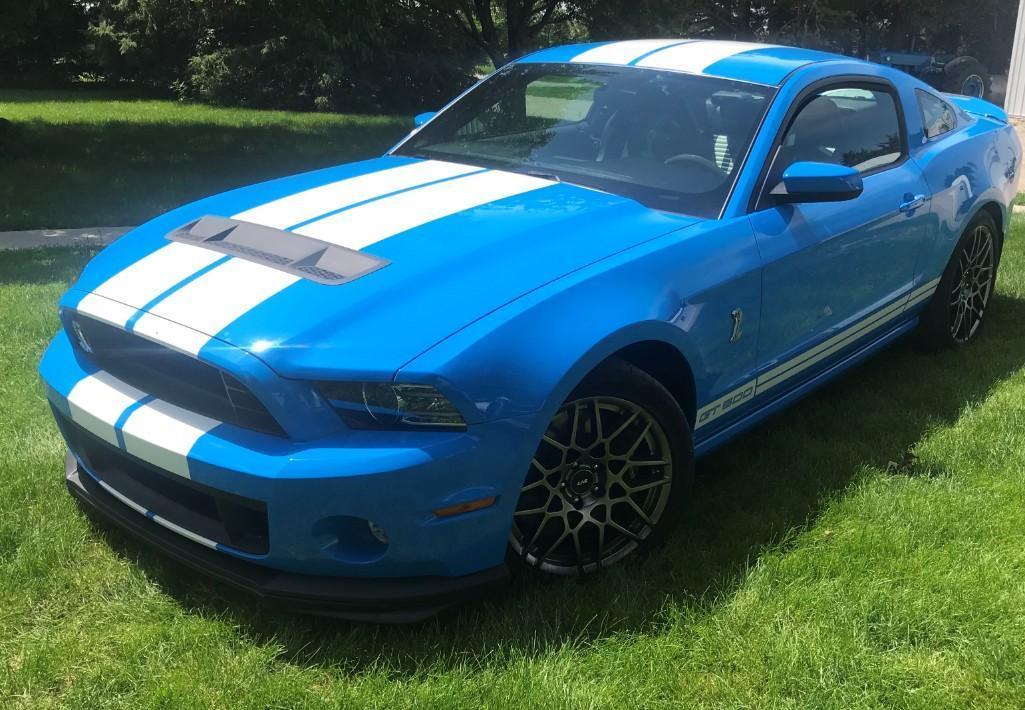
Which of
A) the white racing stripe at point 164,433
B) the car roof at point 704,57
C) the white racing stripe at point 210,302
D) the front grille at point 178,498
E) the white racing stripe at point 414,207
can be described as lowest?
the front grille at point 178,498

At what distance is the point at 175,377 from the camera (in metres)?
2.53

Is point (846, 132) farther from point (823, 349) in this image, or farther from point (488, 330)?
point (488, 330)

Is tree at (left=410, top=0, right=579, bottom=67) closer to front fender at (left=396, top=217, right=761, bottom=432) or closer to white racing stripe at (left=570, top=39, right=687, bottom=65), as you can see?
white racing stripe at (left=570, top=39, right=687, bottom=65)

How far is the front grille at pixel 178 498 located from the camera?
7.83ft

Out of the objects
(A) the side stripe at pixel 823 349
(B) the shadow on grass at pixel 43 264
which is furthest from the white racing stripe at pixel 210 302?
(B) the shadow on grass at pixel 43 264

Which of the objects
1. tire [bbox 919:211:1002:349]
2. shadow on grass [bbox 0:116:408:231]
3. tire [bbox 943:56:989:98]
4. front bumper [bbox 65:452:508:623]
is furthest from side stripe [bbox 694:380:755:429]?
tire [bbox 943:56:989:98]

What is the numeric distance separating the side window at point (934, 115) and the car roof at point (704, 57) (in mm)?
683

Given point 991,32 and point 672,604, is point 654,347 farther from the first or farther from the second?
point 991,32

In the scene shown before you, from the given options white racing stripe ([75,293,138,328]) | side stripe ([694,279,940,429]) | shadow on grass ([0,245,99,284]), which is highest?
white racing stripe ([75,293,138,328])

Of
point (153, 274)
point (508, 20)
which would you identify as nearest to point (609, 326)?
point (153, 274)

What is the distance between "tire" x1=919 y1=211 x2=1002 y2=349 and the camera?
4633 millimetres

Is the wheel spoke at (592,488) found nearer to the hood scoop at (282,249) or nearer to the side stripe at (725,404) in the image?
the side stripe at (725,404)

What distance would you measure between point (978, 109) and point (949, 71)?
16021 mm

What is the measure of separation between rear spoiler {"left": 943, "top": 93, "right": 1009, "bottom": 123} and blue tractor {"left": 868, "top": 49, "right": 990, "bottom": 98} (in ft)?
47.9
